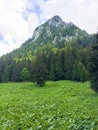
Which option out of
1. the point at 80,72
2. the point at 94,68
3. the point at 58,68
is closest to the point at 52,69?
the point at 58,68

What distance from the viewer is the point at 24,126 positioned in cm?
1569

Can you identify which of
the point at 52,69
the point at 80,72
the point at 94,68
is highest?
the point at 52,69

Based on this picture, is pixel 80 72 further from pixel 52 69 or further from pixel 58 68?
pixel 52 69

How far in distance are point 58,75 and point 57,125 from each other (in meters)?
70.4

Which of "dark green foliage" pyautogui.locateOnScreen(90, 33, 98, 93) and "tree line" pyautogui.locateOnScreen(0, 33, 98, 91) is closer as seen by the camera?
"dark green foliage" pyautogui.locateOnScreen(90, 33, 98, 93)

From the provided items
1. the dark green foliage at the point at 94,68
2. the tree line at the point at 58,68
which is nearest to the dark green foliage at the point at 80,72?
the tree line at the point at 58,68

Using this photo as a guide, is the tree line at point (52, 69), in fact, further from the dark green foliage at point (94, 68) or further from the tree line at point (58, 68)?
the dark green foliage at point (94, 68)

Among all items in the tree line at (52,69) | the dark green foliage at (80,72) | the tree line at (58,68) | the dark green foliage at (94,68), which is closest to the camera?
the dark green foliage at (94,68)

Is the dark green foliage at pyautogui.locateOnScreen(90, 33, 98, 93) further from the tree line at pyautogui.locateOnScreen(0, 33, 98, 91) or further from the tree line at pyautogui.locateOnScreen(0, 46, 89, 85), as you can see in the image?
the tree line at pyautogui.locateOnScreen(0, 46, 89, 85)

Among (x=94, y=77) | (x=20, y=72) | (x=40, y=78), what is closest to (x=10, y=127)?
(x=94, y=77)

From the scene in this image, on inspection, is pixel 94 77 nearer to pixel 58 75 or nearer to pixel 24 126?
pixel 24 126

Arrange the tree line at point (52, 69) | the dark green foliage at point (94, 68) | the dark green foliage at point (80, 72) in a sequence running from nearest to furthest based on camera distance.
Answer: the dark green foliage at point (94, 68), the tree line at point (52, 69), the dark green foliage at point (80, 72)

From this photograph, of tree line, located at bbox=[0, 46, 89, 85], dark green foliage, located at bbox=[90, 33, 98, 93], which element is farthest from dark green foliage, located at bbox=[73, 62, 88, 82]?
dark green foliage, located at bbox=[90, 33, 98, 93]

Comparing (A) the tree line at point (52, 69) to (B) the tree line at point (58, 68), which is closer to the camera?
(A) the tree line at point (52, 69)
